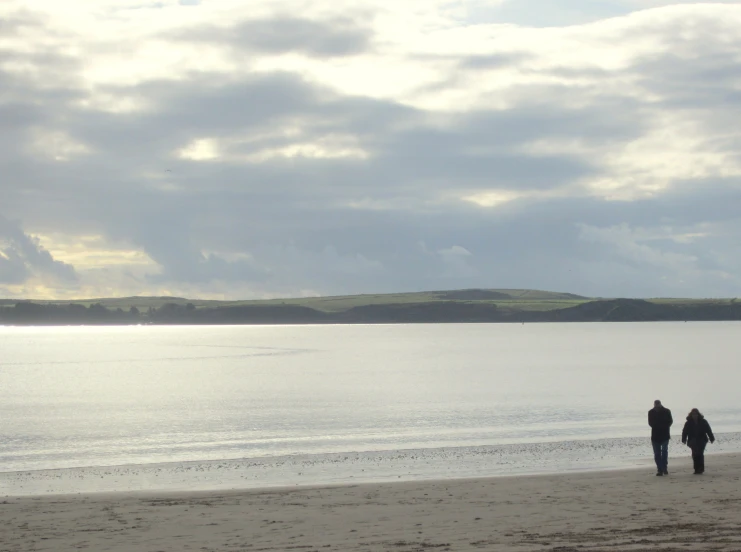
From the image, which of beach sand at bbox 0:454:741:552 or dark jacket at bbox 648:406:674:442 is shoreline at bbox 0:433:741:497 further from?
dark jacket at bbox 648:406:674:442

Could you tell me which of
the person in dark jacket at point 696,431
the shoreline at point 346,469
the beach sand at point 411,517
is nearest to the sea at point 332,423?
the shoreline at point 346,469

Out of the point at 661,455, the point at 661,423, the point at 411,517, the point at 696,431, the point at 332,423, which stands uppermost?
the point at 661,423

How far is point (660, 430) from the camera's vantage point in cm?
2966

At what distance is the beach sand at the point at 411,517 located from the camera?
64.8 ft

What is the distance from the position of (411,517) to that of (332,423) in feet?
118

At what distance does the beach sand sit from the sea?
509 cm

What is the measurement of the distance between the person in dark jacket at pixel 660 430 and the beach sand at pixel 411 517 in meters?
0.59

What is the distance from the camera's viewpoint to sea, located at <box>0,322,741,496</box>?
3731 cm

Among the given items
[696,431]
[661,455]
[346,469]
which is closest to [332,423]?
[346,469]

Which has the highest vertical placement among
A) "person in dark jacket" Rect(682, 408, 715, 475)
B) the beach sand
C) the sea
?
"person in dark jacket" Rect(682, 408, 715, 475)

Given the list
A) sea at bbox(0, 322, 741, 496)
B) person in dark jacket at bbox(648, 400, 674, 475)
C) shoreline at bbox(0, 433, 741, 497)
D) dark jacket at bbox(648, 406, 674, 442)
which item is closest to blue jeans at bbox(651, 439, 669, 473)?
person in dark jacket at bbox(648, 400, 674, 475)

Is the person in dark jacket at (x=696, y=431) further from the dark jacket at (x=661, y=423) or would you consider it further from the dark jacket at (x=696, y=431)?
the dark jacket at (x=661, y=423)

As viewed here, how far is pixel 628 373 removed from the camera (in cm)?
11388

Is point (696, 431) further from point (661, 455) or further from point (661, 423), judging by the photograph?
point (661, 455)
